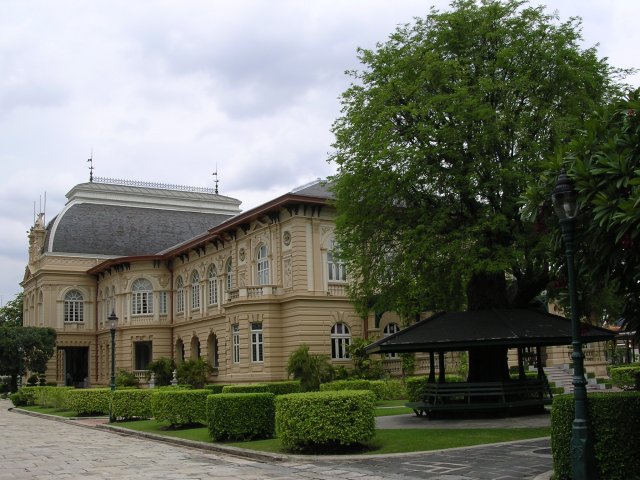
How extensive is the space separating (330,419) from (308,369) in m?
17.9

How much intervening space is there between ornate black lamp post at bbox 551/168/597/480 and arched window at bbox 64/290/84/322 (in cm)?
5394

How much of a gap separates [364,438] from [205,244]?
32.0 metres

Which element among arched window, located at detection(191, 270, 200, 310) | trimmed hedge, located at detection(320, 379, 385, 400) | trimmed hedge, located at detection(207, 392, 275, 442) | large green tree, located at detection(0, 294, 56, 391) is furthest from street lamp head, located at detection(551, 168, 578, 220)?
large green tree, located at detection(0, 294, 56, 391)

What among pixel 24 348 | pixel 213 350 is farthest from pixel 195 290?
pixel 24 348

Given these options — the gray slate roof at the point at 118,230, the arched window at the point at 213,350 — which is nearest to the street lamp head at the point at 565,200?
the arched window at the point at 213,350

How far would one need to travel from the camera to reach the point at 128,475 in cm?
1328

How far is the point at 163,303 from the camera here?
51969 millimetres

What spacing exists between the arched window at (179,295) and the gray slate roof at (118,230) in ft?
31.3

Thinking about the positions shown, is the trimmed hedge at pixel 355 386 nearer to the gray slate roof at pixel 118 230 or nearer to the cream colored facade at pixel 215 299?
the cream colored facade at pixel 215 299

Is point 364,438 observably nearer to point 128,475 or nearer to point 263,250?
point 128,475

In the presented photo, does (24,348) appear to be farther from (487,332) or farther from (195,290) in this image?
(487,332)

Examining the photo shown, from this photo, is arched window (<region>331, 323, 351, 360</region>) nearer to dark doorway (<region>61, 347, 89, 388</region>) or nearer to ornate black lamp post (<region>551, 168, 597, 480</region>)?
ornate black lamp post (<region>551, 168, 597, 480</region>)

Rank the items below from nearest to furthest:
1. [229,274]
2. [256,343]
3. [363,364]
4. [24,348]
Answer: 1. [363,364]
2. [256,343]
3. [229,274]
4. [24,348]

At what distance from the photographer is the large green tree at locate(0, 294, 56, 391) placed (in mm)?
50812
